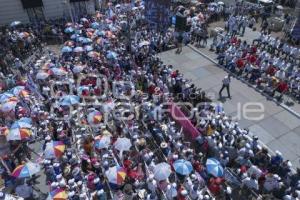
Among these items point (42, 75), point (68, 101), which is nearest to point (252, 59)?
point (68, 101)

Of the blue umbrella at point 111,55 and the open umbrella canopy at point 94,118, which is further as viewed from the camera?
the blue umbrella at point 111,55

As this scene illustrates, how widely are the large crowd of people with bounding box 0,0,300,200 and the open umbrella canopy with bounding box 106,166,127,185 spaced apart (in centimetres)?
4

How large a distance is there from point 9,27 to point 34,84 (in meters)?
14.2

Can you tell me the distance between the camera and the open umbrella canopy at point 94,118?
16472 millimetres

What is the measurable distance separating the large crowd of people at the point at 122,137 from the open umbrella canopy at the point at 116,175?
41mm

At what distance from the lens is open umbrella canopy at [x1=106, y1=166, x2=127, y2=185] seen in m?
12.5

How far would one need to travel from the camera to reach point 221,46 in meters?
25.0

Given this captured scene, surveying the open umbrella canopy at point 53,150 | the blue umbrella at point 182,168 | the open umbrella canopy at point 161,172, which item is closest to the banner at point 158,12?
the open umbrella canopy at point 53,150

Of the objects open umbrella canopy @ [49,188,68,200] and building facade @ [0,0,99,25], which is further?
building facade @ [0,0,99,25]

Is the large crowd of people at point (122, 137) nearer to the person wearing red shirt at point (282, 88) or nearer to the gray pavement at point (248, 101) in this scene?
the gray pavement at point (248, 101)

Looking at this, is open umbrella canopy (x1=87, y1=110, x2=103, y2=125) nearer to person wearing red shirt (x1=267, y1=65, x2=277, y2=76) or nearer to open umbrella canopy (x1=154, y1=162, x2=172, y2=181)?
open umbrella canopy (x1=154, y1=162, x2=172, y2=181)

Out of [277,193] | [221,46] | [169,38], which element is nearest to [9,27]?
[169,38]

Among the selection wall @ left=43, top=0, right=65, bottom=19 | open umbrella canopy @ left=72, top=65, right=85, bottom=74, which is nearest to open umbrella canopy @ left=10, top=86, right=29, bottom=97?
open umbrella canopy @ left=72, top=65, right=85, bottom=74

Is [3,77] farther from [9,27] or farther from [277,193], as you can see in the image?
[277,193]
